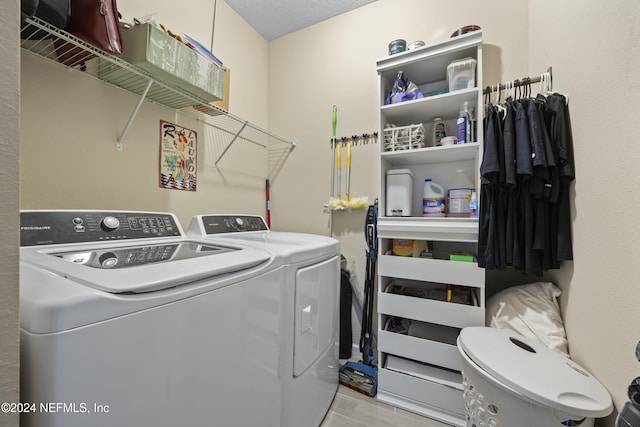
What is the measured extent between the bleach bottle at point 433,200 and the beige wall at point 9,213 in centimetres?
178

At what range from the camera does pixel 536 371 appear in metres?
0.96

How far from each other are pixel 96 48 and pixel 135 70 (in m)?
0.16

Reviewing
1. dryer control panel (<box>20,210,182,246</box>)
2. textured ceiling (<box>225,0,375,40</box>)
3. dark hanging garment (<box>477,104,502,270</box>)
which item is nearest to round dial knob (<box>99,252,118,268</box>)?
dryer control panel (<box>20,210,182,246</box>)

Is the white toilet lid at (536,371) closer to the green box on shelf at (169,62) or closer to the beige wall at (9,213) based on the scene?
the beige wall at (9,213)

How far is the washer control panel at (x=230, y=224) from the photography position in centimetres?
163

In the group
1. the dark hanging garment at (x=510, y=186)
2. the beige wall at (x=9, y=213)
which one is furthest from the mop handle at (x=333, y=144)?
the beige wall at (x=9, y=213)

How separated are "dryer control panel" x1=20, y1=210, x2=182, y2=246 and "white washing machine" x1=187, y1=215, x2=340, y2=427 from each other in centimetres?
25

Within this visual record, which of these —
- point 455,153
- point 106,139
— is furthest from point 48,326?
point 455,153

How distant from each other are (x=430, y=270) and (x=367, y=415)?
930mm

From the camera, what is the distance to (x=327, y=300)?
1.44 metres

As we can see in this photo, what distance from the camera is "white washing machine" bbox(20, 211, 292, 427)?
0.46m

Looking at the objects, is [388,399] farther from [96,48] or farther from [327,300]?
[96,48]

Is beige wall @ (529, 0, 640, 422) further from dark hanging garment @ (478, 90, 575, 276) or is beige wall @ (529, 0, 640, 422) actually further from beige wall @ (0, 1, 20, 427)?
beige wall @ (0, 1, 20, 427)

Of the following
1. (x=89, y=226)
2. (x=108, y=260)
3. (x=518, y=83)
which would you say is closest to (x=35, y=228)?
(x=89, y=226)
